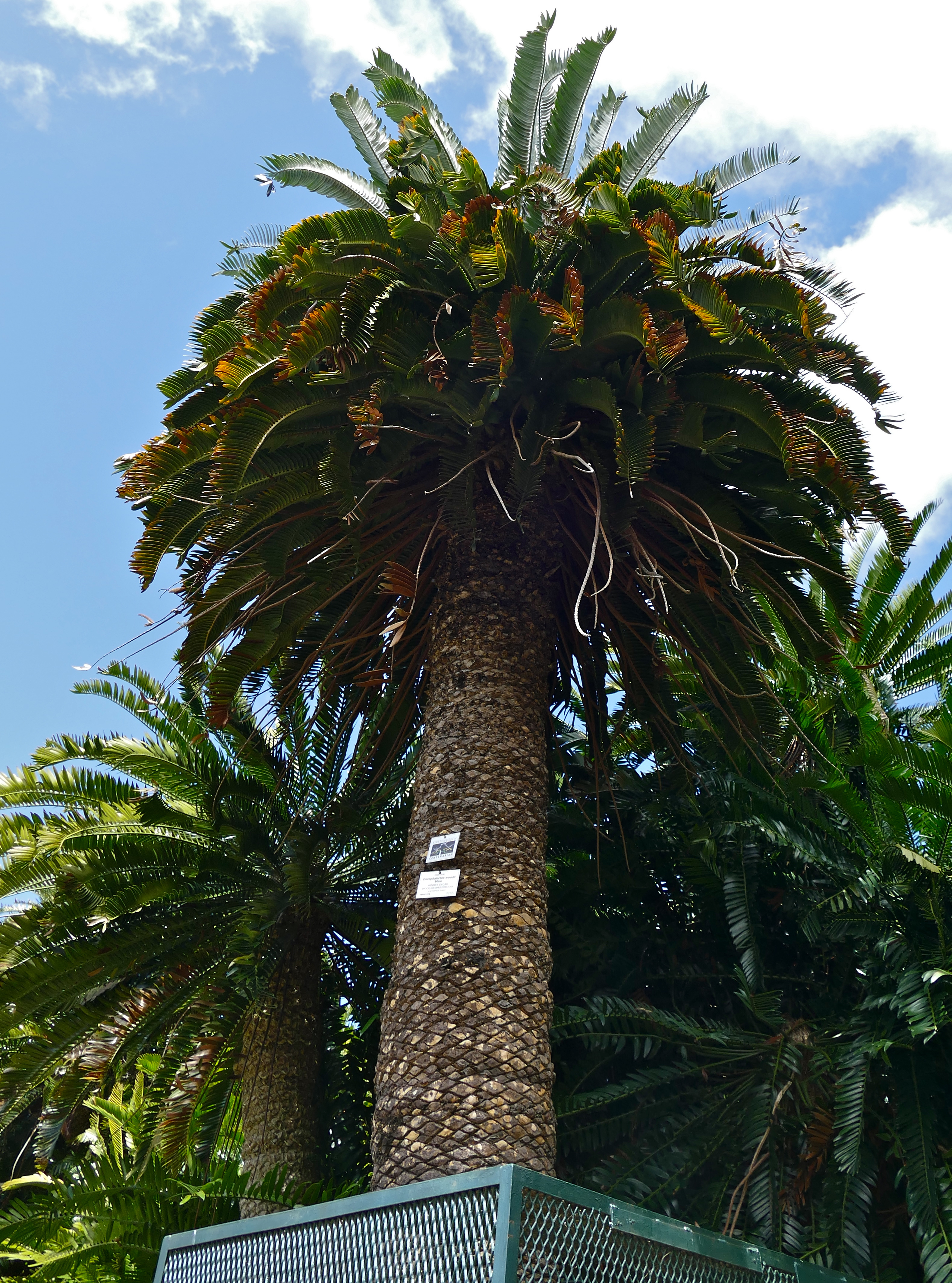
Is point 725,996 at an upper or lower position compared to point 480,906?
upper

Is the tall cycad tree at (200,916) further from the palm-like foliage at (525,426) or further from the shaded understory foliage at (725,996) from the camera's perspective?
the palm-like foliage at (525,426)

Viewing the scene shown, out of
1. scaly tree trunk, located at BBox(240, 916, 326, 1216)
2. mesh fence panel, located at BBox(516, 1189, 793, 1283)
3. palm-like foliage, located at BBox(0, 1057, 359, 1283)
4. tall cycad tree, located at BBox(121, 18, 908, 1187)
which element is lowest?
mesh fence panel, located at BBox(516, 1189, 793, 1283)

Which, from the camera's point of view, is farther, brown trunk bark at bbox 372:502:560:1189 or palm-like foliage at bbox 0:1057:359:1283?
palm-like foliage at bbox 0:1057:359:1283

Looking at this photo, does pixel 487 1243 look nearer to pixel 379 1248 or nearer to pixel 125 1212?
pixel 379 1248

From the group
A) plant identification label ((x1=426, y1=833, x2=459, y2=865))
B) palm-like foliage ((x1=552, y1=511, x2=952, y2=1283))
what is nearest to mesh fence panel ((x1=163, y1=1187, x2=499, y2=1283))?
plant identification label ((x1=426, y1=833, x2=459, y2=865))

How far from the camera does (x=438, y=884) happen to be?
4.25 metres

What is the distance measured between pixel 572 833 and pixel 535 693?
2703 mm

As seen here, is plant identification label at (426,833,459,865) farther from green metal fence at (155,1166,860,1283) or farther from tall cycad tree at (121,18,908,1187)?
green metal fence at (155,1166,860,1283)

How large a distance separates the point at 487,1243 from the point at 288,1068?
500 centimetres

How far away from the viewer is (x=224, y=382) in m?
4.81

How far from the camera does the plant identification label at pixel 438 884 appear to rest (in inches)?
166

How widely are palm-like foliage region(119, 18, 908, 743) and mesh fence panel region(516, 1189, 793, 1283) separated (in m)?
2.32

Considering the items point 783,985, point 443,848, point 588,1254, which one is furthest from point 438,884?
point 783,985

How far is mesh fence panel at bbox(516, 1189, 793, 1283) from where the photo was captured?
2.68 metres
